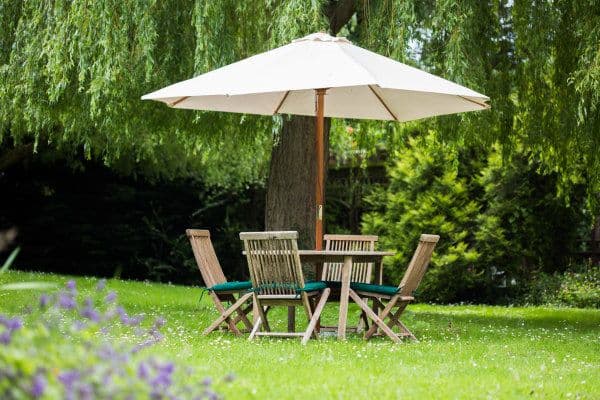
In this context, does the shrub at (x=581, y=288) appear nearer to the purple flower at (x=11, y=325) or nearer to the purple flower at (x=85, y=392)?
the purple flower at (x=11, y=325)

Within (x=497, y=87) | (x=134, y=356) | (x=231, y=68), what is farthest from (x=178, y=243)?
(x=134, y=356)

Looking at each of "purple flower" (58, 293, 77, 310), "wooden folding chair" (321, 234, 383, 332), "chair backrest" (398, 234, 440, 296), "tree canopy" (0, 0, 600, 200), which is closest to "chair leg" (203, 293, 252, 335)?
"chair backrest" (398, 234, 440, 296)

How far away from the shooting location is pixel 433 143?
1228 centimetres

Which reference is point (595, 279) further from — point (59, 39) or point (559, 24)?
point (59, 39)

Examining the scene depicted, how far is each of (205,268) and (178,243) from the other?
10.1m

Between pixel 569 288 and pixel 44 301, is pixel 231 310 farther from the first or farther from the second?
pixel 569 288

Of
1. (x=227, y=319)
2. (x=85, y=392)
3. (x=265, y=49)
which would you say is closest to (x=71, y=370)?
(x=85, y=392)

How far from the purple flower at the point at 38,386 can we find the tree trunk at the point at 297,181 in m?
8.45

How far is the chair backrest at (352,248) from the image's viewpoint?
31.8ft

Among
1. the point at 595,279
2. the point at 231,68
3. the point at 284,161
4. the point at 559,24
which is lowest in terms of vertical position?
the point at 595,279

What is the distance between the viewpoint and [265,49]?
10.7 metres

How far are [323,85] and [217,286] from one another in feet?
6.89

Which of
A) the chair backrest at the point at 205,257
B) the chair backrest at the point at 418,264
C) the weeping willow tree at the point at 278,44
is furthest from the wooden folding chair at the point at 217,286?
the weeping willow tree at the point at 278,44

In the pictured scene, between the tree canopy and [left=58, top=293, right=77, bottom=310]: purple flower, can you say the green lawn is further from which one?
the tree canopy
